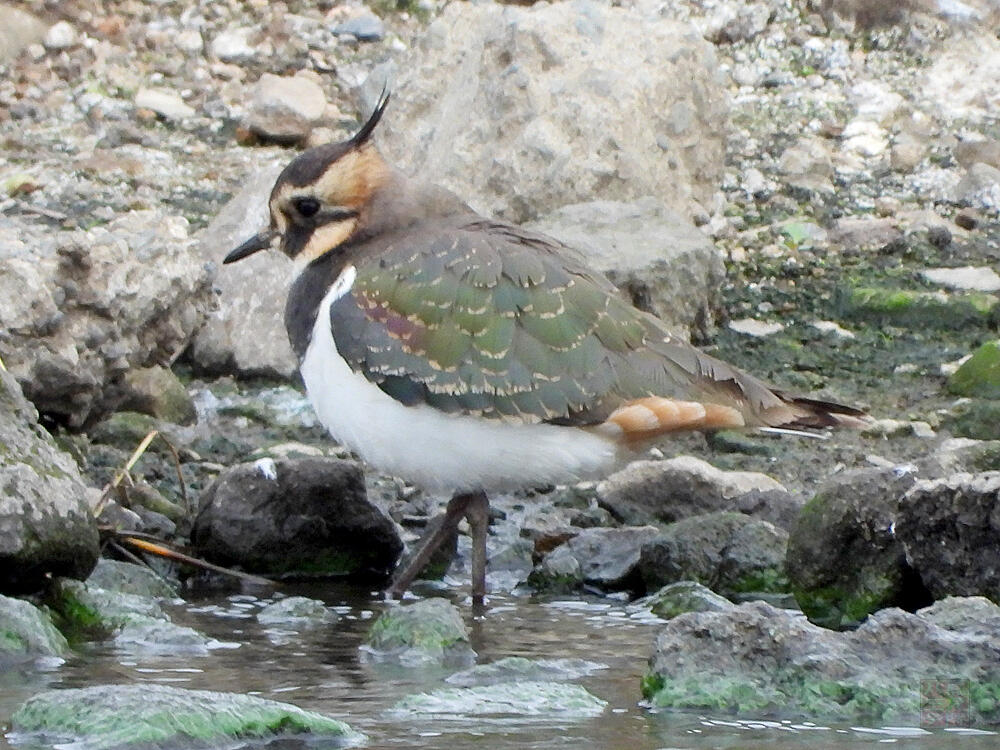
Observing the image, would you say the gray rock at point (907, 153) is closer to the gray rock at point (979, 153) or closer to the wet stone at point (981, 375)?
the gray rock at point (979, 153)

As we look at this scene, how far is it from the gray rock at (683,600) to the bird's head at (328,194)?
1.84m

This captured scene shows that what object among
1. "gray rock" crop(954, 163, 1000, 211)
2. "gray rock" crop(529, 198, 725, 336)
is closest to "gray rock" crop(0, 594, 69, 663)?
"gray rock" crop(529, 198, 725, 336)

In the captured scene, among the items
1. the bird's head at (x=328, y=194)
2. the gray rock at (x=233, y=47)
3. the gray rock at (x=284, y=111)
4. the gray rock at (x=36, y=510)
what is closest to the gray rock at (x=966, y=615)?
the gray rock at (x=36, y=510)

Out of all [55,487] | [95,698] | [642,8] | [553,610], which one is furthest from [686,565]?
[642,8]

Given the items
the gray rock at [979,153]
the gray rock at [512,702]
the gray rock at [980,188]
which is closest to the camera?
the gray rock at [512,702]

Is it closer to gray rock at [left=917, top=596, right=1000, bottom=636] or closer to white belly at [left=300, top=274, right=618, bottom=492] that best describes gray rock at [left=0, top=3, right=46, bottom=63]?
white belly at [left=300, top=274, right=618, bottom=492]

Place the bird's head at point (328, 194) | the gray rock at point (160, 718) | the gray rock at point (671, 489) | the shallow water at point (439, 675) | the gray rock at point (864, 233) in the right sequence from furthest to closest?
1. the gray rock at point (864, 233)
2. the gray rock at point (671, 489)
3. the bird's head at point (328, 194)
4. the shallow water at point (439, 675)
5. the gray rock at point (160, 718)

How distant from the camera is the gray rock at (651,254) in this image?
30.3ft

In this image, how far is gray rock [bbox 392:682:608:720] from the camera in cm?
507

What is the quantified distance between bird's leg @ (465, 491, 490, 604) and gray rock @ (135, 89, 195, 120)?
19.6ft

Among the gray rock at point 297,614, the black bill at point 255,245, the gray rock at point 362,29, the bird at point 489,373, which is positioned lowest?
the gray rock at point 297,614

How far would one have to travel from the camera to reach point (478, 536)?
694 centimetres

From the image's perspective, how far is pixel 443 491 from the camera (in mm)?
6934

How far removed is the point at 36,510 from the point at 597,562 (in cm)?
219
